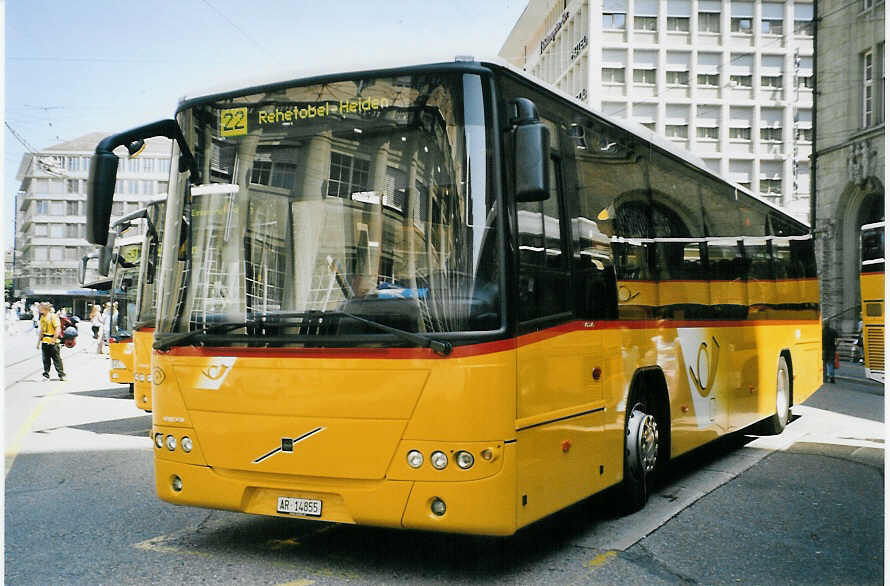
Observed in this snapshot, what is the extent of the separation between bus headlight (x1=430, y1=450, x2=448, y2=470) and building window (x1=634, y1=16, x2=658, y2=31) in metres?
61.6

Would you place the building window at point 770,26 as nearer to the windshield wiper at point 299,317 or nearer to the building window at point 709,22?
the building window at point 709,22

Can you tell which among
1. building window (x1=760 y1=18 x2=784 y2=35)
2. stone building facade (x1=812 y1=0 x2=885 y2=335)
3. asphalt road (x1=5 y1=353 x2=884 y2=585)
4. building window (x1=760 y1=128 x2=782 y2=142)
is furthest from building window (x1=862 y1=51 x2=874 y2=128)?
building window (x1=760 y1=18 x2=784 y2=35)

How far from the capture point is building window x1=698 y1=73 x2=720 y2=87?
211 feet

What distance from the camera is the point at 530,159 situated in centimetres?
556

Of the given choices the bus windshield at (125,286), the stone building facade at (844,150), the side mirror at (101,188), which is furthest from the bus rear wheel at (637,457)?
the stone building facade at (844,150)

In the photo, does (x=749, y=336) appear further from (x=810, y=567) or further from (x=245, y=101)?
(x=245, y=101)

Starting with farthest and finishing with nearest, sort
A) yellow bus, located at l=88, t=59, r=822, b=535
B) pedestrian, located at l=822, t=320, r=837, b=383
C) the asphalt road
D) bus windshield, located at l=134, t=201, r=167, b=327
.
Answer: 1. pedestrian, located at l=822, t=320, r=837, b=383
2. bus windshield, located at l=134, t=201, r=167, b=327
3. the asphalt road
4. yellow bus, located at l=88, t=59, r=822, b=535

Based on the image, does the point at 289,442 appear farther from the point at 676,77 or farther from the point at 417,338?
the point at 676,77

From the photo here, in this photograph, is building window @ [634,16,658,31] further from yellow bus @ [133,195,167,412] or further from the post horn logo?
the post horn logo

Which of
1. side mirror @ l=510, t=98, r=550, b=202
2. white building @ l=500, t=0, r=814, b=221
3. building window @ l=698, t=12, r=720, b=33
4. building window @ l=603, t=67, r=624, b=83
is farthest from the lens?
building window @ l=698, t=12, r=720, b=33

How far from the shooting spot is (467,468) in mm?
5617

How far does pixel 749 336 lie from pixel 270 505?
22.5ft

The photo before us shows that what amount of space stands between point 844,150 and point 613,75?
109ft

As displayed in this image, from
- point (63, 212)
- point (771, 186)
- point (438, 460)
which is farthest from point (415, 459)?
point (63, 212)
